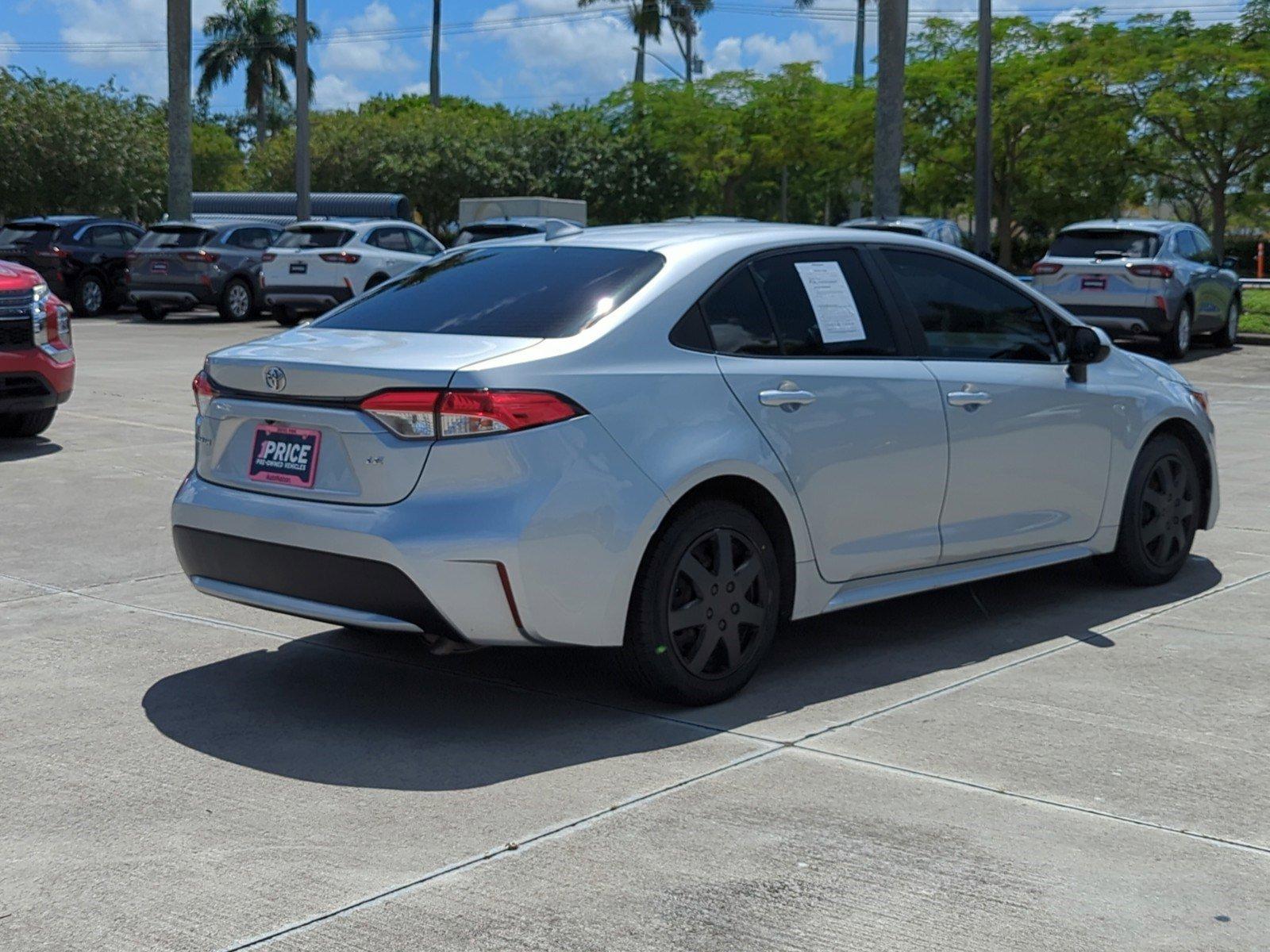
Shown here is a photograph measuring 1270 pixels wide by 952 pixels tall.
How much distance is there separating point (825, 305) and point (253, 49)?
3345 inches

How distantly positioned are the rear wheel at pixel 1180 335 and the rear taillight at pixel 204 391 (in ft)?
53.6

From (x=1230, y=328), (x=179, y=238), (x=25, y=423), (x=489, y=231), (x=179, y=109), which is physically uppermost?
(x=179, y=109)

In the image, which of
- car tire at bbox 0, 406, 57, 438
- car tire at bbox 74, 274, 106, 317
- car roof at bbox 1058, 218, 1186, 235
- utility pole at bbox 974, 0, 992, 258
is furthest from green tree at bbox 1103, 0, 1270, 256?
car tire at bbox 0, 406, 57, 438

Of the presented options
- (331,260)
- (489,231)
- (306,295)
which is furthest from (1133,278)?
(306,295)

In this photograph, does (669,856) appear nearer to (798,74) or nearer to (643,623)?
(643,623)

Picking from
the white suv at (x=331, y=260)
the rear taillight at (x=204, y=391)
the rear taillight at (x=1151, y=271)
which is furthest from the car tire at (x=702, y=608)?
the white suv at (x=331, y=260)

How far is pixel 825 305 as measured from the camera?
6.02 metres

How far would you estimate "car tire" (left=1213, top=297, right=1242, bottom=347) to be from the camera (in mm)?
22094

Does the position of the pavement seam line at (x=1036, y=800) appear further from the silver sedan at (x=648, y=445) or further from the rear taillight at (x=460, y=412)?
the rear taillight at (x=460, y=412)

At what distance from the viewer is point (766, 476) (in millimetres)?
5535

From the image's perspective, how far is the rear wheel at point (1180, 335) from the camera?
795 inches

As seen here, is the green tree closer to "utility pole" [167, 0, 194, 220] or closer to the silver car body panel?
"utility pole" [167, 0, 194, 220]

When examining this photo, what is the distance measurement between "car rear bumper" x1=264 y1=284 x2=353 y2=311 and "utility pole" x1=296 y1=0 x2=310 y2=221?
27.6ft

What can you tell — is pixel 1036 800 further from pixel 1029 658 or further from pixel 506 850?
pixel 1029 658
